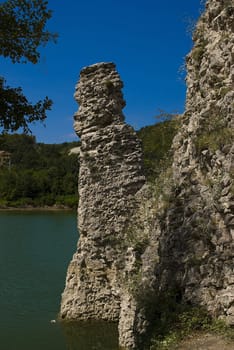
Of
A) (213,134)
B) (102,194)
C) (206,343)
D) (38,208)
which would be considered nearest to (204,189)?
(213,134)

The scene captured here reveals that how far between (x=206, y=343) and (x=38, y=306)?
11371 mm

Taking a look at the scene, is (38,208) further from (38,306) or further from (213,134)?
(213,134)

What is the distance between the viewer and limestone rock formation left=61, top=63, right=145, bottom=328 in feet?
47.3

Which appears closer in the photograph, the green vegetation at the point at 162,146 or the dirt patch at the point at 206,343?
the dirt patch at the point at 206,343

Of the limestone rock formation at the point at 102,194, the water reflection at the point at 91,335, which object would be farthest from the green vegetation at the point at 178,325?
the limestone rock formation at the point at 102,194

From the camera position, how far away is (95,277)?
14609 mm

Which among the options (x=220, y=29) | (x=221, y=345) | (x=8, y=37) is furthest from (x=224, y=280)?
(x=8, y=37)

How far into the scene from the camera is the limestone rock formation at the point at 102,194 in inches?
568

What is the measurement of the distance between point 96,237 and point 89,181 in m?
1.91

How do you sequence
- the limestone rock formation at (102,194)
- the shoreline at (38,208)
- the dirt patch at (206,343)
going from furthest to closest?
the shoreline at (38,208)
the limestone rock formation at (102,194)
the dirt patch at (206,343)

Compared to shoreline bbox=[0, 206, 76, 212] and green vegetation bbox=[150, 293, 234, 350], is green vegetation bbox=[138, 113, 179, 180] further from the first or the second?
shoreline bbox=[0, 206, 76, 212]

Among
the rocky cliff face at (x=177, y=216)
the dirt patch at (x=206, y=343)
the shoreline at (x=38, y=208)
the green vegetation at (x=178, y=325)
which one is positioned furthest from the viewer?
the shoreline at (x=38, y=208)

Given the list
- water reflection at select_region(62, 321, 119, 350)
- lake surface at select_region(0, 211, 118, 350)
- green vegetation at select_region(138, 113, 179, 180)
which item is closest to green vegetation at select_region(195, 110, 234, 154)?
green vegetation at select_region(138, 113, 179, 180)

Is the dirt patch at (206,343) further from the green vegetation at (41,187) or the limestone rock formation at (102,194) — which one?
the green vegetation at (41,187)
